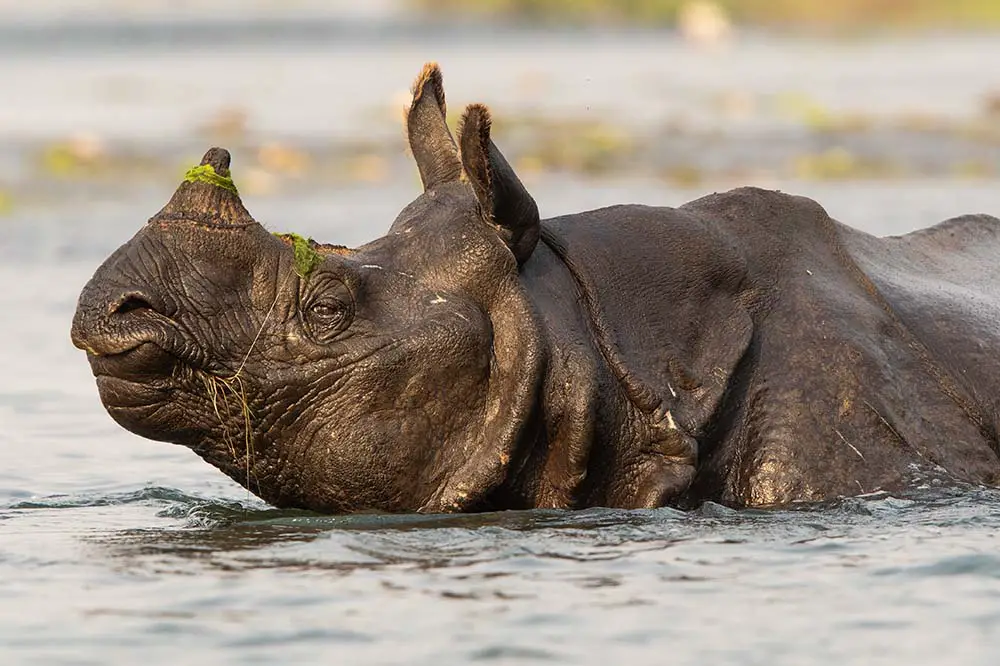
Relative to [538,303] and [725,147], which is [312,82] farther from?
[538,303]

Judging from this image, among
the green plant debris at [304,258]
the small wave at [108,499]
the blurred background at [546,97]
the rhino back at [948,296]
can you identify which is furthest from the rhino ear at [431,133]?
the small wave at [108,499]

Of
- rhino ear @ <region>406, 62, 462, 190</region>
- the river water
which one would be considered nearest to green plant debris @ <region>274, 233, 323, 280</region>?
rhino ear @ <region>406, 62, 462, 190</region>

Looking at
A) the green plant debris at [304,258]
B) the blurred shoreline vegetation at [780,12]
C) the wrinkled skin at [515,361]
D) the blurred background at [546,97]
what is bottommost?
the wrinkled skin at [515,361]

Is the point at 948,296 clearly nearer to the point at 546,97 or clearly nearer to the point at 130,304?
the point at 130,304

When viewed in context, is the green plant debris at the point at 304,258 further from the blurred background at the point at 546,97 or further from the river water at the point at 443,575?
the blurred background at the point at 546,97

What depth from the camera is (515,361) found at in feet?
23.0

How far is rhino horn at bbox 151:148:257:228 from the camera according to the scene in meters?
6.86

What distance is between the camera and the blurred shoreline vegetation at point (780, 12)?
67250 mm

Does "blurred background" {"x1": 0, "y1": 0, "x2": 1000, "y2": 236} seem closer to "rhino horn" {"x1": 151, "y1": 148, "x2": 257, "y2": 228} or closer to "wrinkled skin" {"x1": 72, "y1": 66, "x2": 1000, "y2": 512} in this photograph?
"wrinkled skin" {"x1": 72, "y1": 66, "x2": 1000, "y2": 512}

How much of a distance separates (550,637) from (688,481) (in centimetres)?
137

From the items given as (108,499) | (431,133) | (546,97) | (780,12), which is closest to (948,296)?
(431,133)

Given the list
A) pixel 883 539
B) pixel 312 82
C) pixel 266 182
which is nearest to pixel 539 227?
pixel 883 539

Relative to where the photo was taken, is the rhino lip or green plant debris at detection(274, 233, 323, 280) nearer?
the rhino lip

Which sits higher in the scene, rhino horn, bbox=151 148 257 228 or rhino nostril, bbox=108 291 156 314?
rhino horn, bbox=151 148 257 228
